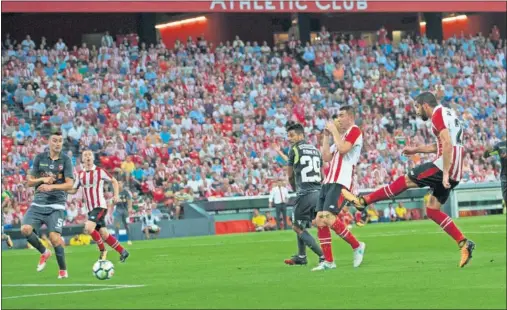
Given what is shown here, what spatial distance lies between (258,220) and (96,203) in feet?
52.2

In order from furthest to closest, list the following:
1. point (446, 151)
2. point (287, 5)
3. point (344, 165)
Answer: point (287, 5), point (344, 165), point (446, 151)

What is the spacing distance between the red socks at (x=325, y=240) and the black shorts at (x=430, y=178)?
169 cm

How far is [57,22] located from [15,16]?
2.19 m

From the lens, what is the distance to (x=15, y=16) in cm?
4803

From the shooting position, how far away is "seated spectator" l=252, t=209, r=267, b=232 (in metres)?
37.3

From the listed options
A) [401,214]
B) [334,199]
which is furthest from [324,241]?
[401,214]

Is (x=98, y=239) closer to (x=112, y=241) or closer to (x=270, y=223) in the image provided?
(x=112, y=241)


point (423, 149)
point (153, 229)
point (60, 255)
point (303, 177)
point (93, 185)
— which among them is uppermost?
point (423, 149)

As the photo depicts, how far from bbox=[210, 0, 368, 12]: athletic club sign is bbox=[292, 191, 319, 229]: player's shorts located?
28154 mm

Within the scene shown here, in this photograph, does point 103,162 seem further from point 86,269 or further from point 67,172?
point 67,172

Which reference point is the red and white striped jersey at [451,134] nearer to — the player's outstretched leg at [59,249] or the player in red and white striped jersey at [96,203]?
the player's outstretched leg at [59,249]

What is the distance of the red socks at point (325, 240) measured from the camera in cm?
1677

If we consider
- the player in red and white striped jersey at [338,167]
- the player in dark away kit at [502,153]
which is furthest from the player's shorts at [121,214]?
the player in red and white striped jersey at [338,167]

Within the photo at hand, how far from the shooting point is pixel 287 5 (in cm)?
4703
